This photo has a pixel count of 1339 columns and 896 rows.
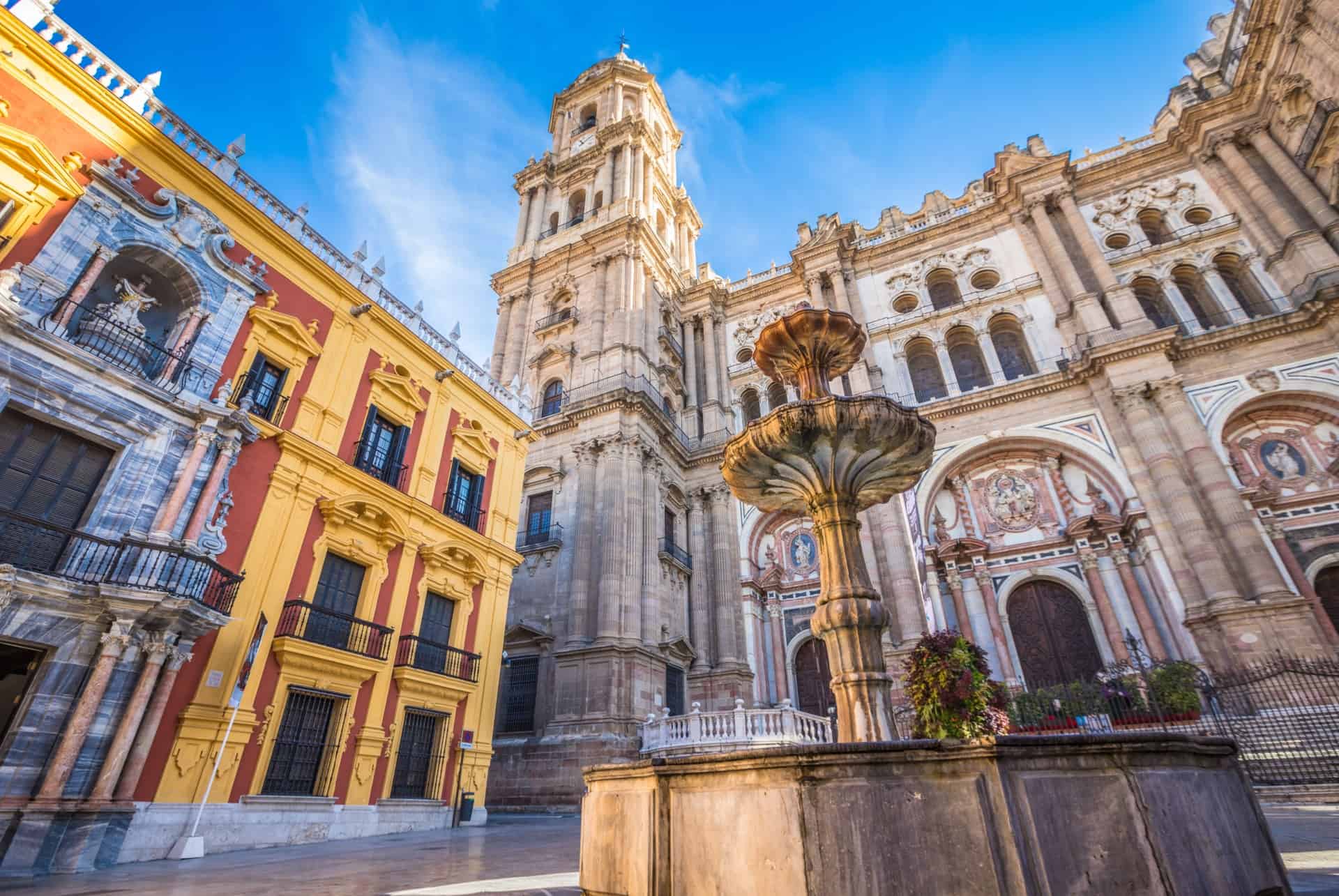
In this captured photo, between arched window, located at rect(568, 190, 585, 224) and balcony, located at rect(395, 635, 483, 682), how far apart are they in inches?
820

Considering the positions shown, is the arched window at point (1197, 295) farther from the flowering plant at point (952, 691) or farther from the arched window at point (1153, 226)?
the flowering plant at point (952, 691)

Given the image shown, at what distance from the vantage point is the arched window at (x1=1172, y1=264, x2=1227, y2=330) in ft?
60.1

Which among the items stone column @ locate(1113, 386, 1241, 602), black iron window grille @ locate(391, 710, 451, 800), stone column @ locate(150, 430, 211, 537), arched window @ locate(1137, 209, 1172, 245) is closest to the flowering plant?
stone column @ locate(1113, 386, 1241, 602)

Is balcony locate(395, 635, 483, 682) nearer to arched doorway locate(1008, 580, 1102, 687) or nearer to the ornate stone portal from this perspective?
the ornate stone portal

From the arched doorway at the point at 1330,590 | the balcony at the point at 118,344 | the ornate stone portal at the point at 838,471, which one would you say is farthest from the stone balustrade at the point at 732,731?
the arched doorway at the point at 1330,590

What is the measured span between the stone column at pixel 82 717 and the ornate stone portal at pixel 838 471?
688 centimetres

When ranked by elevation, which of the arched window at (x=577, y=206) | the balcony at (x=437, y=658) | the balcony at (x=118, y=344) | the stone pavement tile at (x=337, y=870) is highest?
the arched window at (x=577, y=206)

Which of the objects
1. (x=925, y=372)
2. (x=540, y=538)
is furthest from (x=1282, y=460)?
(x=540, y=538)

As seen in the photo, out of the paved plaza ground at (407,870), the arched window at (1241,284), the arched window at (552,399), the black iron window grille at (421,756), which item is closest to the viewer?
the paved plaza ground at (407,870)

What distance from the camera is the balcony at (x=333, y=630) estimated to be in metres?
9.05

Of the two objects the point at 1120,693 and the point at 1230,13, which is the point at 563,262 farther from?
the point at 1230,13

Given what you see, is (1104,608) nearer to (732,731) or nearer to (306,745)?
(732,731)

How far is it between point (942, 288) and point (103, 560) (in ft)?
78.3

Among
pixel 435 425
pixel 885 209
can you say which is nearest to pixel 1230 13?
pixel 885 209
